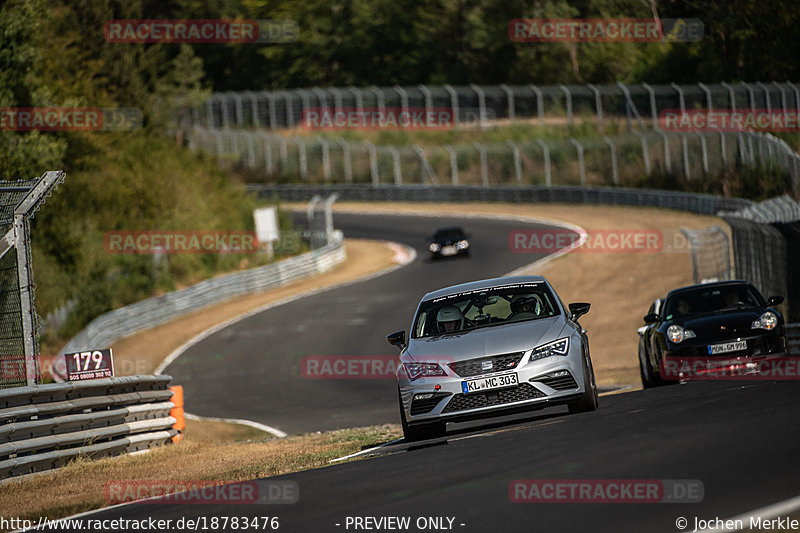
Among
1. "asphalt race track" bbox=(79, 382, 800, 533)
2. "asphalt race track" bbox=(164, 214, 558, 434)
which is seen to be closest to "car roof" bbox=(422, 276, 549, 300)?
"asphalt race track" bbox=(79, 382, 800, 533)

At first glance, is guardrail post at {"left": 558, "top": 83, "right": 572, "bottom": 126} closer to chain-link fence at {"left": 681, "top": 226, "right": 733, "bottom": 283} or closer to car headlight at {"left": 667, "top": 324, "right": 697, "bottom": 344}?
chain-link fence at {"left": 681, "top": 226, "right": 733, "bottom": 283}

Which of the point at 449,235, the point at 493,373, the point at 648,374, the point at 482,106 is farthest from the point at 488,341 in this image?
the point at 482,106

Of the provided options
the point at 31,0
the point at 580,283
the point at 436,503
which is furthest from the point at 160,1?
the point at 436,503

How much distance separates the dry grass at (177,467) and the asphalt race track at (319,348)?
15.7 feet

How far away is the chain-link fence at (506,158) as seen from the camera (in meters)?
46.3

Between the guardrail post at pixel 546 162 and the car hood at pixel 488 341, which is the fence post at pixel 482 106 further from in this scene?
the car hood at pixel 488 341

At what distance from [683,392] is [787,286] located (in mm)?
7553

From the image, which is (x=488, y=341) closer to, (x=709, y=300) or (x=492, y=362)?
(x=492, y=362)

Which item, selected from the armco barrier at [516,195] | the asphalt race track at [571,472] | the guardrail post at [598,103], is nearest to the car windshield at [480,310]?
the asphalt race track at [571,472]

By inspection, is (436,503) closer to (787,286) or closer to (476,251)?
(787,286)

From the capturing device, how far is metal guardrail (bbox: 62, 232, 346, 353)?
33.9 m

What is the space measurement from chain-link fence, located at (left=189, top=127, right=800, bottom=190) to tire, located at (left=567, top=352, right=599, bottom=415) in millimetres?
21367

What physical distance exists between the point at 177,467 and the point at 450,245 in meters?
33.4

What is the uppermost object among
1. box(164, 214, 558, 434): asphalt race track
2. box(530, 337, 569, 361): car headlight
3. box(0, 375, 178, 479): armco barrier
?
box(530, 337, 569, 361): car headlight
